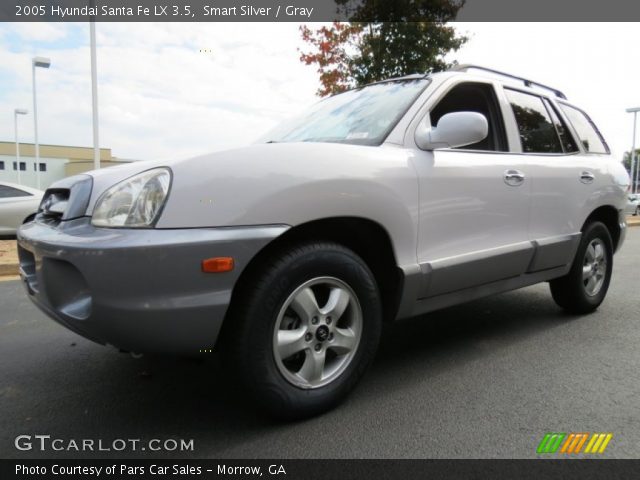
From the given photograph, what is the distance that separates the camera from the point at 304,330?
6.70ft

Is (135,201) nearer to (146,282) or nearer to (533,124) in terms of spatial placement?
(146,282)

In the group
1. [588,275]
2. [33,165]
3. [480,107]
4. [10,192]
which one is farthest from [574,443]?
[33,165]

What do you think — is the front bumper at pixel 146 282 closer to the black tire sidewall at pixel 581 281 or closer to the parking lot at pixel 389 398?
the parking lot at pixel 389 398

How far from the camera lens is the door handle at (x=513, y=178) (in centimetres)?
288

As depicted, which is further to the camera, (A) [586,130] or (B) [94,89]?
(B) [94,89]

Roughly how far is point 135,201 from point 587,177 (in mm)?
Result: 3166

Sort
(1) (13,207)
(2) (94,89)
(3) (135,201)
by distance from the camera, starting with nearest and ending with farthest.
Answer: (3) (135,201) < (1) (13,207) < (2) (94,89)

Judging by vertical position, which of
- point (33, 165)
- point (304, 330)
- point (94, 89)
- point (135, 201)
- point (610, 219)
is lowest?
point (33, 165)

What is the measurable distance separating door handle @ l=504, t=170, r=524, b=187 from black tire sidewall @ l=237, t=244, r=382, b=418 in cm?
119

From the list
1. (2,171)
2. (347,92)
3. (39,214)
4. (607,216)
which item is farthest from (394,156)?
(2,171)

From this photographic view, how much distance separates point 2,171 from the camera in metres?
44.0

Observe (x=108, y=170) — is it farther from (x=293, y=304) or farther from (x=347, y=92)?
(x=347, y=92)

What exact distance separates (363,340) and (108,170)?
52.7 inches

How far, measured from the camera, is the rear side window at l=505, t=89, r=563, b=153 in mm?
3246
